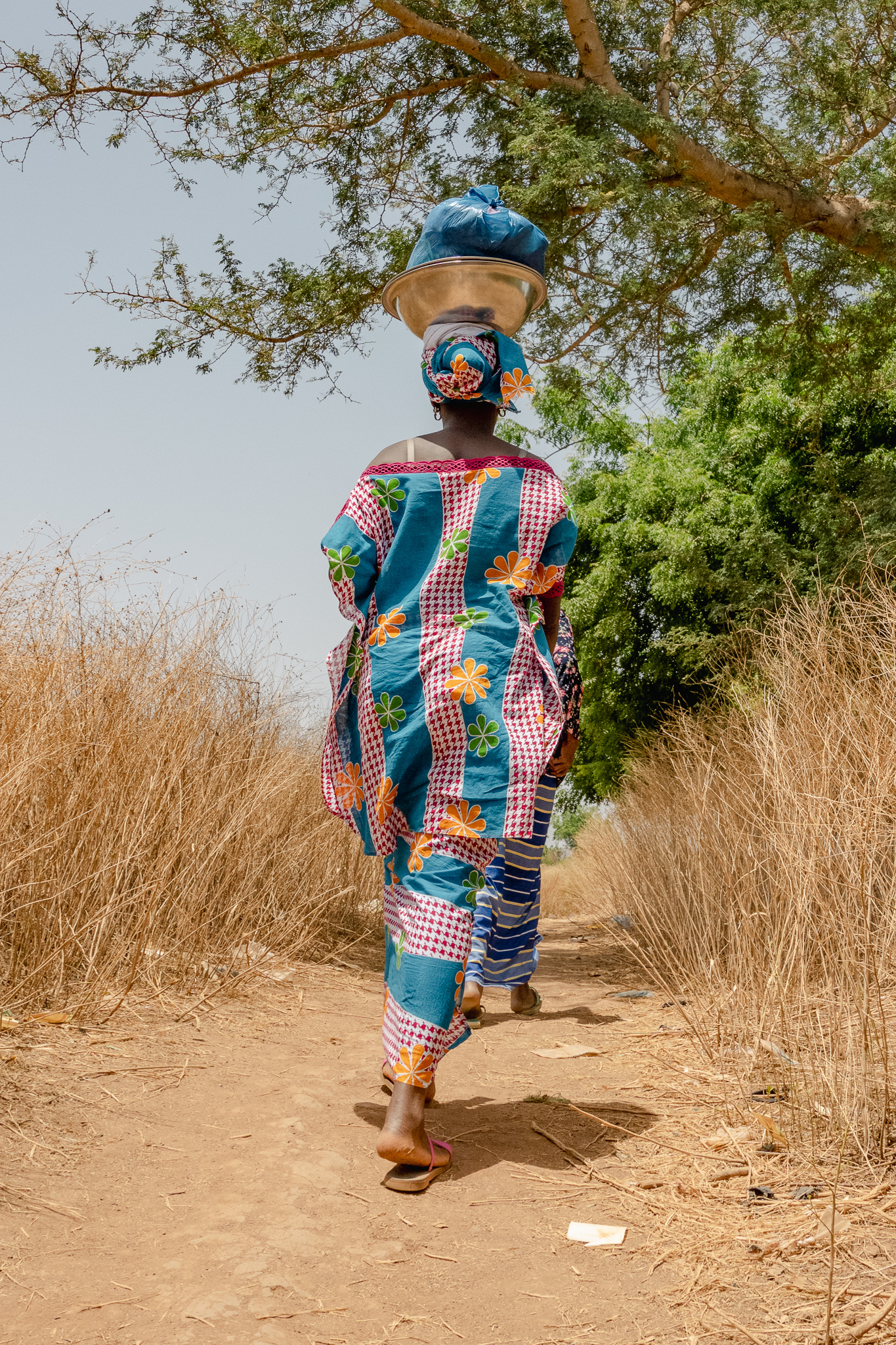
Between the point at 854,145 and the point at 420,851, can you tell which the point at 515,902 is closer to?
the point at 420,851

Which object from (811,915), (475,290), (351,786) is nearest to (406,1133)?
(351,786)

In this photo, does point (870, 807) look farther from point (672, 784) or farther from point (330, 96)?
point (330, 96)

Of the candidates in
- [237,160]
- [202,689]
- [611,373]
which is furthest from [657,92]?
[202,689]

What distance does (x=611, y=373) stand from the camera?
699cm

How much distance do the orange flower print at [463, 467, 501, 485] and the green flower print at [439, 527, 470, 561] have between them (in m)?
0.13

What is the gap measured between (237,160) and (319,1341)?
6.70 metres

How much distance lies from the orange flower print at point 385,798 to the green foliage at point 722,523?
149 inches

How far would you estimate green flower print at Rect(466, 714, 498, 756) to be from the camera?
2.32 metres

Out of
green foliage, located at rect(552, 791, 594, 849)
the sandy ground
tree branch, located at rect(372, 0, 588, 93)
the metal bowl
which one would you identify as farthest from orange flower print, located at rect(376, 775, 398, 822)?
green foliage, located at rect(552, 791, 594, 849)

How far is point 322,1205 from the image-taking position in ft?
6.59

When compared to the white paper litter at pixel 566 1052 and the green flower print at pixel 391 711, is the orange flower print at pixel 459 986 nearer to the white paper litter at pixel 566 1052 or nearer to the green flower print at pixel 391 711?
the green flower print at pixel 391 711

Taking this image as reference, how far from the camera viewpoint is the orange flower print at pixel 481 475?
96.7 inches

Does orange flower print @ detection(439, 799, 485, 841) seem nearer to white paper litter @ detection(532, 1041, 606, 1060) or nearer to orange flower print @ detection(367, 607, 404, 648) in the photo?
orange flower print @ detection(367, 607, 404, 648)

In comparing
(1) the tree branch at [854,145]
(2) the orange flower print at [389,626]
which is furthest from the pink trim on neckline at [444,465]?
(1) the tree branch at [854,145]
